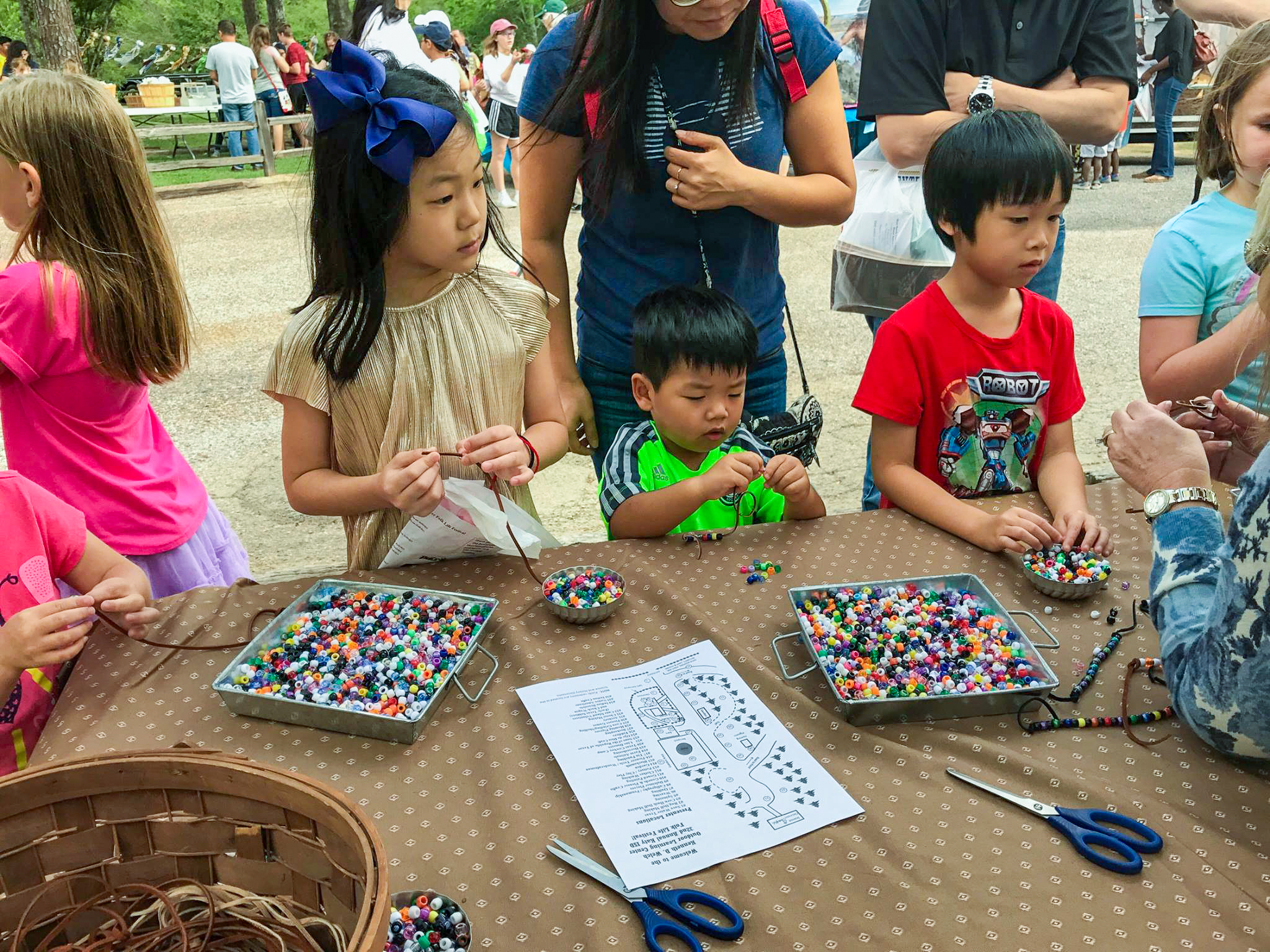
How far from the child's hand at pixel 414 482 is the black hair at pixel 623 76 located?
788 mm

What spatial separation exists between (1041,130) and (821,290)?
4620mm

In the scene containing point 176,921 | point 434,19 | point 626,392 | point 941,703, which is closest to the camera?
point 176,921

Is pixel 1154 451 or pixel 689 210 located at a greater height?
pixel 689 210

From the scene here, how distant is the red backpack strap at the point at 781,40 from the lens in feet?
6.85

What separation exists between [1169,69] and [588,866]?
9649mm

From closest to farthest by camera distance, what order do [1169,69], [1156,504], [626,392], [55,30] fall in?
[1156,504] < [626,392] < [1169,69] < [55,30]

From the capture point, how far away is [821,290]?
6.55m

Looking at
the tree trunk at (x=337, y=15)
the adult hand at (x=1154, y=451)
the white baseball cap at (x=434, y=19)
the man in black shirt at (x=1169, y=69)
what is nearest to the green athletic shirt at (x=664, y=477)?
the adult hand at (x=1154, y=451)

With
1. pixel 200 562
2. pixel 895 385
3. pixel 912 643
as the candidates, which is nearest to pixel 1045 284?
pixel 895 385

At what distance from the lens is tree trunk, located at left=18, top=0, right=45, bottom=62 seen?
1183 cm

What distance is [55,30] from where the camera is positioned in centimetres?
1163

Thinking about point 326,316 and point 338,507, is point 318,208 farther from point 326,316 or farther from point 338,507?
point 338,507

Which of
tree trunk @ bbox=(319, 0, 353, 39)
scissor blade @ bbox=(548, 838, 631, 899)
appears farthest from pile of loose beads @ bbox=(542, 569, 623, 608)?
tree trunk @ bbox=(319, 0, 353, 39)

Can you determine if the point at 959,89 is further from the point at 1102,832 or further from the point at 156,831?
the point at 156,831
